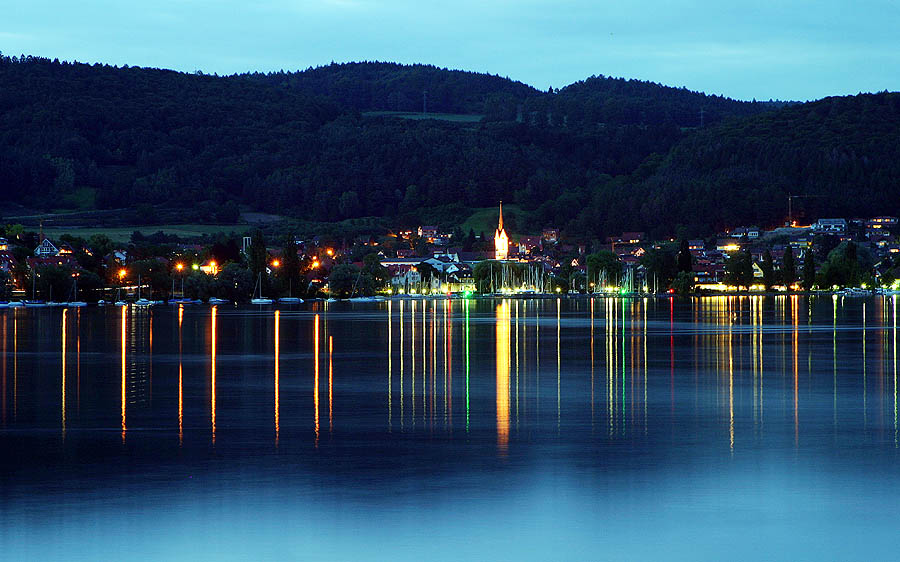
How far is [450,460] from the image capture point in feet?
52.0

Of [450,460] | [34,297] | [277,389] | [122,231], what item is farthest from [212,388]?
[122,231]

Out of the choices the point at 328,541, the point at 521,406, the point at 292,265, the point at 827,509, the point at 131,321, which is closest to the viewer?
the point at 328,541

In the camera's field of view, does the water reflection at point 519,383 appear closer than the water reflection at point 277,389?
No

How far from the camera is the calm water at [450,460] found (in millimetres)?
11633

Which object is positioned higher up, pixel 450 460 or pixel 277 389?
pixel 277 389

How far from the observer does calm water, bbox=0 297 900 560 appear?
1163 centimetres

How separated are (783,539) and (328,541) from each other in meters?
4.36

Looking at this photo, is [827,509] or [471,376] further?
[471,376]

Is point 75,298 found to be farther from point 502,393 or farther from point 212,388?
point 502,393

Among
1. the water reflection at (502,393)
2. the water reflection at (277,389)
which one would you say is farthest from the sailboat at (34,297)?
the water reflection at (502,393)

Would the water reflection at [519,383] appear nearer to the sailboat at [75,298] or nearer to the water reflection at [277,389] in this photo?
the water reflection at [277,389]

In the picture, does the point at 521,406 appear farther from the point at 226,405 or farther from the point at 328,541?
the point at 328,541

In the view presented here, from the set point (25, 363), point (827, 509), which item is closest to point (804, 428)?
point (827, 509)

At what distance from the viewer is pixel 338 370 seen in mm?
30578
